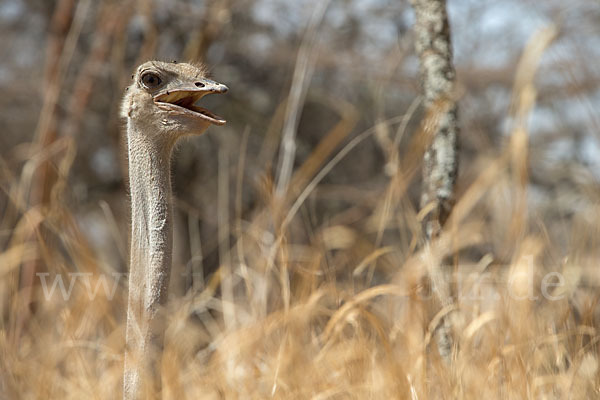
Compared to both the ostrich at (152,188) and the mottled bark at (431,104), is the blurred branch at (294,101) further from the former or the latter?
the ostrich at (152,188)

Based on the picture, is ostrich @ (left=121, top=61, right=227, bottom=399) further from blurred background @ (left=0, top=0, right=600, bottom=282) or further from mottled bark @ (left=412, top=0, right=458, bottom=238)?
blurred background @ (left=0, top=0, right=600, bottom=282)

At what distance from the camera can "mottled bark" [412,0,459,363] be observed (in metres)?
1.81

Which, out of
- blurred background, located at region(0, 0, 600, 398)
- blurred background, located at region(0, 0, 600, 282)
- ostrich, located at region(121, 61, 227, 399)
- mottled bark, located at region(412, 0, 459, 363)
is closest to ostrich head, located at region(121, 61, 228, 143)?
ostrich, located at region(121, 61, 227, 399)

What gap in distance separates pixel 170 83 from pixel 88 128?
3.47 m

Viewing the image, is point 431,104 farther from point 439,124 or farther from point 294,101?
point 294,101

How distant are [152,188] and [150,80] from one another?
0.55 ft

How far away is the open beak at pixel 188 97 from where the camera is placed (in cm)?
125

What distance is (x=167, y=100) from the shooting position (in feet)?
4.33

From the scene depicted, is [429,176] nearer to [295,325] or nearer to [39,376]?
[295,325]

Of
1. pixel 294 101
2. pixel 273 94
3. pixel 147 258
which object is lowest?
pixel 273 94

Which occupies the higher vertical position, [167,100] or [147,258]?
[167,100]

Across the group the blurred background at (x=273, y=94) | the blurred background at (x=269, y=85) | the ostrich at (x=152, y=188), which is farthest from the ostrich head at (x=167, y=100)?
the blurred background at (x=269, y=85)

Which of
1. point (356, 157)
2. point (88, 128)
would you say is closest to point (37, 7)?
point (88, 128)

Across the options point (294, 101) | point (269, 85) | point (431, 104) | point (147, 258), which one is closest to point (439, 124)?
point (431, 104)
